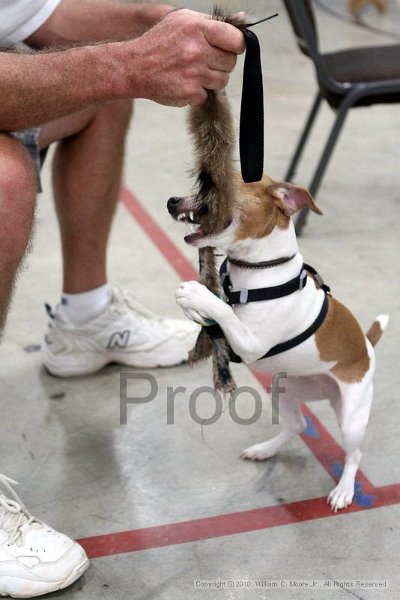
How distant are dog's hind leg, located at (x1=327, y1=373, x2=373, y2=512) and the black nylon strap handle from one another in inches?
18.5

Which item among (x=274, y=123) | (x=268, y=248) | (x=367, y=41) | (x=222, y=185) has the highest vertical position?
(x=222, y=185)

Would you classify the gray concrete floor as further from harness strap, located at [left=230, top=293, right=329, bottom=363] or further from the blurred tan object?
the blurred tan object

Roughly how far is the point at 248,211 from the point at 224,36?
279 mm

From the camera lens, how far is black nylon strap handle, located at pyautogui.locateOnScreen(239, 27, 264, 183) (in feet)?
4.37

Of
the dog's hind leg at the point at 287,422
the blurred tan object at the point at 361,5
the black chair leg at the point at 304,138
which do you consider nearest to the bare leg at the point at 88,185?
the dog's hind leg at the point at 287,422

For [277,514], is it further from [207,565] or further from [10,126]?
[10,126]

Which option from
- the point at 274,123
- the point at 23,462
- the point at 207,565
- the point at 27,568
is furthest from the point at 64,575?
the point at 274,123

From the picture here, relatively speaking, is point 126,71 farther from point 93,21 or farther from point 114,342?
point 114,342

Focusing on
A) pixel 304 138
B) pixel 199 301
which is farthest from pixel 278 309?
pixel 304 138

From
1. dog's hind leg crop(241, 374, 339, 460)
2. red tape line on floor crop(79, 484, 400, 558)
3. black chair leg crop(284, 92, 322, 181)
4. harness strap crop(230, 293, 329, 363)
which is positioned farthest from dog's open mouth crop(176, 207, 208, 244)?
black chair leg crop(284, 92, 322, 181)

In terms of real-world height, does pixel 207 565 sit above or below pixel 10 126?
below

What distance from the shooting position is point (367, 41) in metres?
4.87

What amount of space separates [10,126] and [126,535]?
767 mm

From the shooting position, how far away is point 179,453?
1826mm
